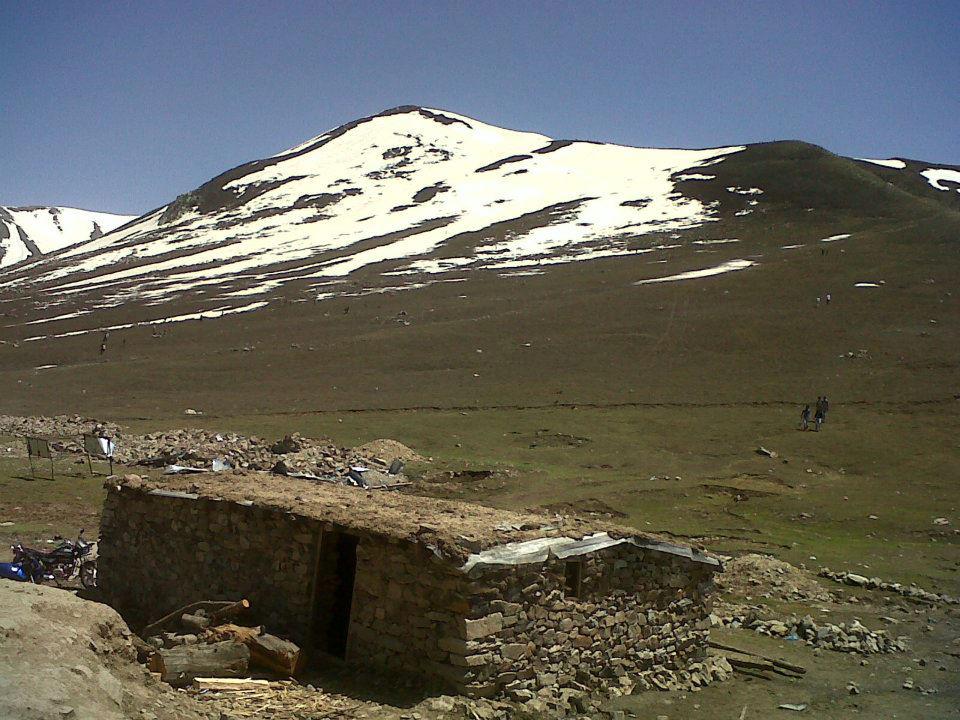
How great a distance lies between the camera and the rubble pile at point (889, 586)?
17234 millimetres

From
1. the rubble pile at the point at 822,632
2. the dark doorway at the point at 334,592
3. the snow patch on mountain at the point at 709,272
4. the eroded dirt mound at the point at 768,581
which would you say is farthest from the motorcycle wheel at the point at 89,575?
the snow patch on mountain at the point at 709,272

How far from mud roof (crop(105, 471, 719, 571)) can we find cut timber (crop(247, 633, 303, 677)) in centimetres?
150

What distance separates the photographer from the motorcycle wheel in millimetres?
14742

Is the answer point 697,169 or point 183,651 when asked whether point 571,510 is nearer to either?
point 183,651

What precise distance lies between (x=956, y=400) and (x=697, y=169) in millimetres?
94530

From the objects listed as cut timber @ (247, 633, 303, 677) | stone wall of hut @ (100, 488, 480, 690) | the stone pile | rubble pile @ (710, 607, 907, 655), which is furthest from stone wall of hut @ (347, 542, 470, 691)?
the stone pile

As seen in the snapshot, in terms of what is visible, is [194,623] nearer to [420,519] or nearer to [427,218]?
[420,519]

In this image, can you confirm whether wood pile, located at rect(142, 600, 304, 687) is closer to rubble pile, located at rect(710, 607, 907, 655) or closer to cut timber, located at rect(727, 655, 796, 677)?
cut timber, located at rect(727, 655, 796, 677)

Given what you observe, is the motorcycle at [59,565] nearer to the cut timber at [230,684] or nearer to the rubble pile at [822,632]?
the cut timber at [230,684]

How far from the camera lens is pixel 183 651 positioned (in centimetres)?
944

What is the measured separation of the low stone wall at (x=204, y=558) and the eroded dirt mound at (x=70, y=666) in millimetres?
2909

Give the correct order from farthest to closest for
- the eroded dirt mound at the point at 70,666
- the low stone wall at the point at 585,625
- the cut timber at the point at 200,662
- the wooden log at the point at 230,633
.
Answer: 1. the wooden log at the point at 230,633
2. the low stone wall at the point at 585,625
3. the cut timber at the point at 200,662
4. the eroded dirt mound at the point at 70,666

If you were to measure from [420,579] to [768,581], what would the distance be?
10202 mm

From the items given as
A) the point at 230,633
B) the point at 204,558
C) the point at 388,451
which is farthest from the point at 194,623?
the point at 388,451
